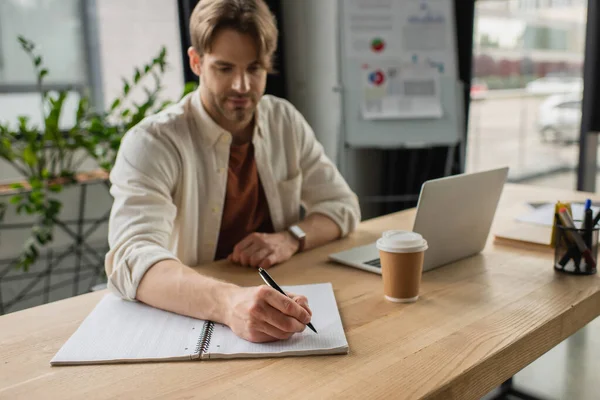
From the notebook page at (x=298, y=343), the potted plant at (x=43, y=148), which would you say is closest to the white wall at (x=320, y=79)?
the potted plant at (x=43, y=148)

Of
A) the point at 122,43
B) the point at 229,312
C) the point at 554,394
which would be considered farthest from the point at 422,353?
the point at 122,43

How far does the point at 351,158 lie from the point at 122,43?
1.55 meters

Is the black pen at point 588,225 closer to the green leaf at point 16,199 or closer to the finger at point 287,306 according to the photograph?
the finger at point 287,306

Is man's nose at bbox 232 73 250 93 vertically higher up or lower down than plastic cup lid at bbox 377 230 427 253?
higher up

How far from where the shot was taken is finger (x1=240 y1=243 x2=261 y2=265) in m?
1.28

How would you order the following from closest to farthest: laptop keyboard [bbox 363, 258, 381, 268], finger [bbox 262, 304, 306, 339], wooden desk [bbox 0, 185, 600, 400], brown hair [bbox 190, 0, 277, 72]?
wooden desk [bbox 0, 185, 600, 400] → finger [bbox 262, 304, 306, 339] → laptop keyboard [bbox 363, 258, 381, 268] → brown hair [bbox 190, 0, 277, 72]

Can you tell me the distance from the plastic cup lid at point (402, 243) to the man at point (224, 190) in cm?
20

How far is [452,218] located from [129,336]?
2.19 ft

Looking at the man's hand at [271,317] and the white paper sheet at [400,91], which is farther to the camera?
the white paper sheet at [400,91]

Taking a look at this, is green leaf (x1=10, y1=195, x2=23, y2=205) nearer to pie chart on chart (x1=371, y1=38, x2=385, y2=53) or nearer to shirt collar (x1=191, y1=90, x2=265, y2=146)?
shirt collar (x1=191, y1=90, x2=265, y2=146)

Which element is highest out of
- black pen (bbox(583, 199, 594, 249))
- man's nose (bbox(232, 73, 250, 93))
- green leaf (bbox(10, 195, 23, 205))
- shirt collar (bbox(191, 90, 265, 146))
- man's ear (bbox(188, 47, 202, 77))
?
man's ear (bbox(188, 47, 202, 77))

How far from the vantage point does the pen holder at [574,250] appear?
46.6 inches

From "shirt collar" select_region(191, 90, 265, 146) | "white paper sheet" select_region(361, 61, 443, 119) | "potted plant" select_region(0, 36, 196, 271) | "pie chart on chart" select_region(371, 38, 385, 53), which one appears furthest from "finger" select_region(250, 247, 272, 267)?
"pie chart on chart" select_region(371, 38, 385, 53)

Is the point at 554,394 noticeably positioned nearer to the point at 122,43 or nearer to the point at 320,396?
the point at 320,396
